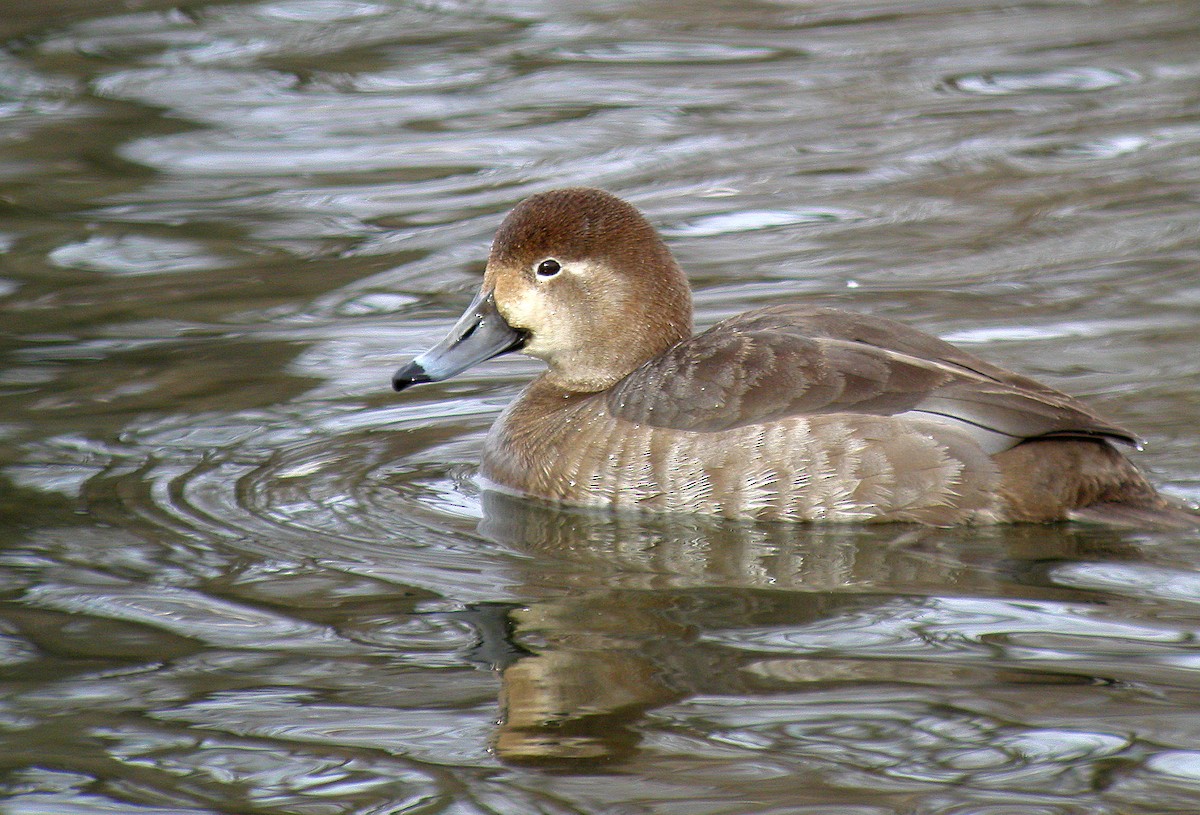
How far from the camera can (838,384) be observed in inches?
207

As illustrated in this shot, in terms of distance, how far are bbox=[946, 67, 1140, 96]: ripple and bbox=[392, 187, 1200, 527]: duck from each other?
17.4ft

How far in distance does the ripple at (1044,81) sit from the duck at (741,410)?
5.30m

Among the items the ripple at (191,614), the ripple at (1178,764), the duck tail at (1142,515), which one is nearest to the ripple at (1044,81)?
the duck tail at (1142,515)

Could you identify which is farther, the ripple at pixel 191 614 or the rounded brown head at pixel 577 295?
the rounded brown head at pixel 577 295

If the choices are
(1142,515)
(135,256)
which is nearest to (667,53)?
(135,256)

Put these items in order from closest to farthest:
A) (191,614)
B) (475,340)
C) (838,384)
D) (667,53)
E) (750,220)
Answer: (191,614), (838,384), (475,340), (750,220), (667,53)

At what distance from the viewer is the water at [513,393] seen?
12.8 feet

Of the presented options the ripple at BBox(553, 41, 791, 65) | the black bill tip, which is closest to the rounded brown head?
the black bill tip

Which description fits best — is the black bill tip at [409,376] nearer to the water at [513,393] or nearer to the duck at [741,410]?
the duck at [741,410]

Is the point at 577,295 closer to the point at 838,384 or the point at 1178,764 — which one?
the point at 838,384

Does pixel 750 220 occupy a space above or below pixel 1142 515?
above

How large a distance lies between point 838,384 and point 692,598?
2.80 ft

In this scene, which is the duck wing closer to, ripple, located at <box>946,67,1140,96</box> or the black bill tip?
the black bill tip

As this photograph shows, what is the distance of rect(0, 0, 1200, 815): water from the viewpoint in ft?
12.8
